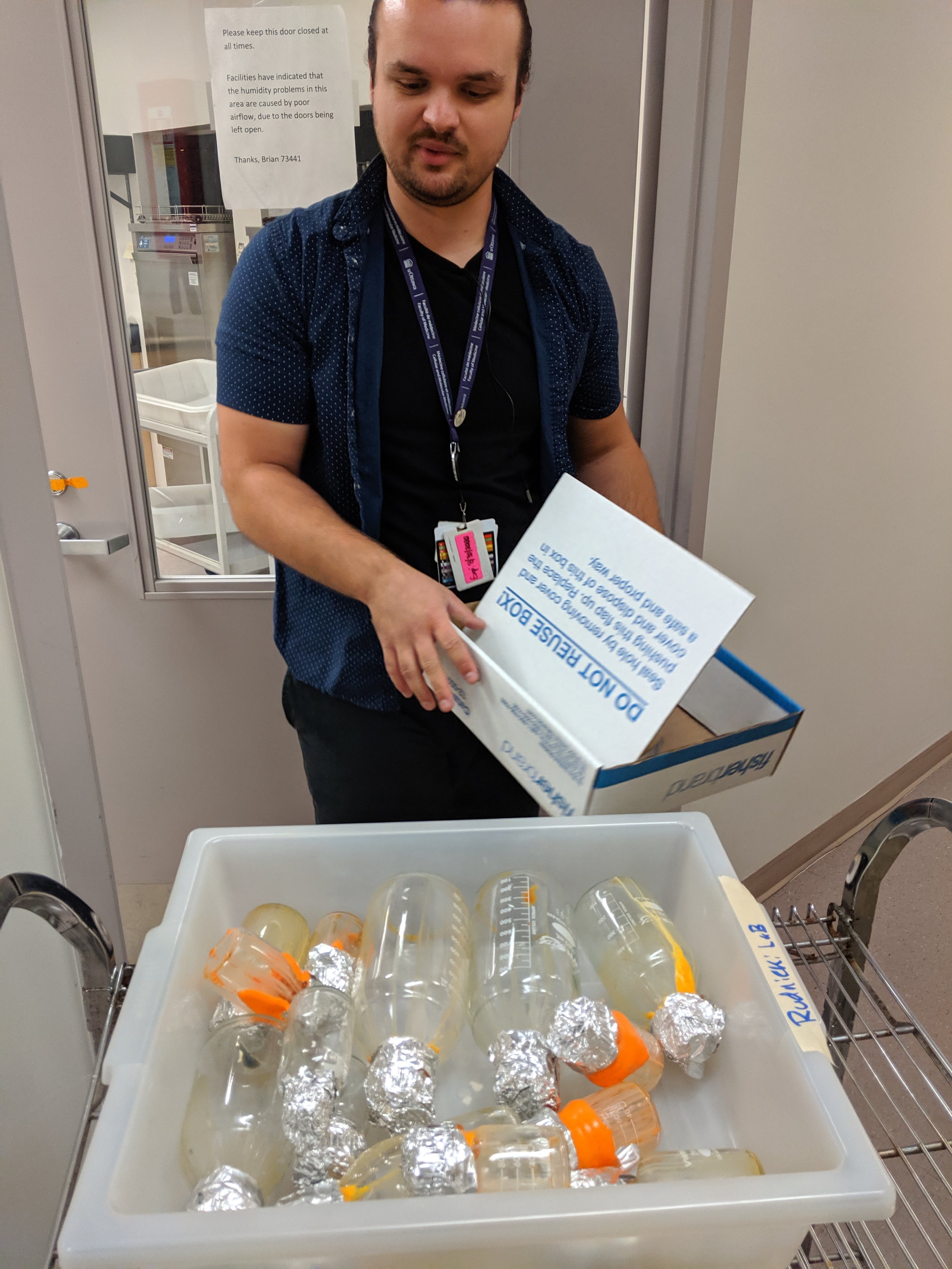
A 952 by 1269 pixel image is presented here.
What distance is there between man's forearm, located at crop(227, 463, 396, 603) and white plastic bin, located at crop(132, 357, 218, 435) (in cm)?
60

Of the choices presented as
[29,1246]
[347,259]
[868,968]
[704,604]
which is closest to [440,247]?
[347,259]

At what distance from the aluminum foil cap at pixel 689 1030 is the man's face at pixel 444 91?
968mm

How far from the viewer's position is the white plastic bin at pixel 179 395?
1.67 m

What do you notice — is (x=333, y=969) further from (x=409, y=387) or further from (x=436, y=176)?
(x=436, y=176)

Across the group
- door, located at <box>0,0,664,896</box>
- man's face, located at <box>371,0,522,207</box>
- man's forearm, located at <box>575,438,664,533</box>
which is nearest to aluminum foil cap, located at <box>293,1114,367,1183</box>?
man's forearm, located at <box>575,438,664,533</box>

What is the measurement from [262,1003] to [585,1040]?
0.90 ft

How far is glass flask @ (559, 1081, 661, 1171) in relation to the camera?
65 cm

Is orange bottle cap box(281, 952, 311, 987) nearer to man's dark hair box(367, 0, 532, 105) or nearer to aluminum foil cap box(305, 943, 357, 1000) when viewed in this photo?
aluminum foil cap box(305, 943, 357, 1000)

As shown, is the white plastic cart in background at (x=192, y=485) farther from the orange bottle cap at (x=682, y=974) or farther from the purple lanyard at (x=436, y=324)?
the orange bottle cap at (x=682, y=974)

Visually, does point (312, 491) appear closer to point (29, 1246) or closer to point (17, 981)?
point (17, 981)

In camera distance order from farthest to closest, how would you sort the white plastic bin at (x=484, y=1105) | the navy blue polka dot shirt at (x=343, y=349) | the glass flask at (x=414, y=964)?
the navy blue polka dot shirt at (x=343, y=349), the glass flask at (x=414, y=964), the white plastic bin at (x=484, y=1105)

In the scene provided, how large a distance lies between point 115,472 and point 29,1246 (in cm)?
124

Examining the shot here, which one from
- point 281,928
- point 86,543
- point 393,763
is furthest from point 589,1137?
point 86,543

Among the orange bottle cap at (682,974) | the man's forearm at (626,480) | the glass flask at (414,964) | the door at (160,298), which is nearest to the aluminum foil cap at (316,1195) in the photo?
the glass flask at (414,964)
